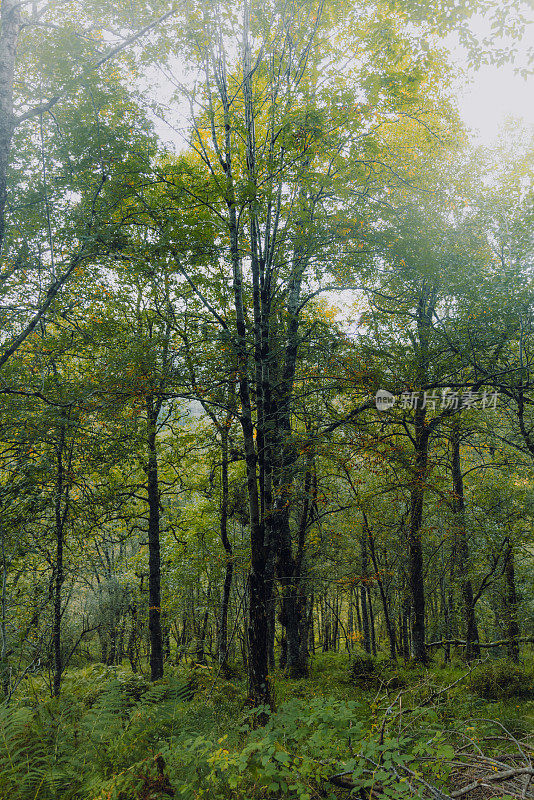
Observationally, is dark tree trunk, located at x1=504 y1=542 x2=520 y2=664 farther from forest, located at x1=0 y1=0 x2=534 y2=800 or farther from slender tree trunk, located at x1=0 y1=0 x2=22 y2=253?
slender tree trunk, located at x1=0 y1=0 x2=22 y2=253

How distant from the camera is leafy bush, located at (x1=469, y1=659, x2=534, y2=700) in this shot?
28.9 feet

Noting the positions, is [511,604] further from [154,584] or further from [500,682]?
[154,584]

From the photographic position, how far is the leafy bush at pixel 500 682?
882cm

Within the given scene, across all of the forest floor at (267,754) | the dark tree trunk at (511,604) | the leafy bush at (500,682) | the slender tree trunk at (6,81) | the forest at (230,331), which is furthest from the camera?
the dark tree trunk at (511,604)

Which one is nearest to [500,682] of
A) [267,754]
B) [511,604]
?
[511,604]

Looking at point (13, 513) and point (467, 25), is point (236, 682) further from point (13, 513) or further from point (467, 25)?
point (467, 25)

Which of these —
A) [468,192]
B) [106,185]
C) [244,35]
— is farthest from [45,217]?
[468,192]

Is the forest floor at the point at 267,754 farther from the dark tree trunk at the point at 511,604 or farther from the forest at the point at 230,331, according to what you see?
the dark tree trunk at the point at 511,604

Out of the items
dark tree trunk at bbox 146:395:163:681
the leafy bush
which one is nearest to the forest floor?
the leafy bush

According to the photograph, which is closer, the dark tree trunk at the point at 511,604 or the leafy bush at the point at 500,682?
the leafy bush at the point at 500,682

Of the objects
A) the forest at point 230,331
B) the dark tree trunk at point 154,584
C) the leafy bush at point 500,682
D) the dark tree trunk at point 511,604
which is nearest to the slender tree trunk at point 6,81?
the forest at point 230,331

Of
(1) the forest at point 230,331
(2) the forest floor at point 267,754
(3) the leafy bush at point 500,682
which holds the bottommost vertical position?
(3) the leafy bush at point 500,682

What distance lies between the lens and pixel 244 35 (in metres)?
6.84

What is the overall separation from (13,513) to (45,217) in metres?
4.31
